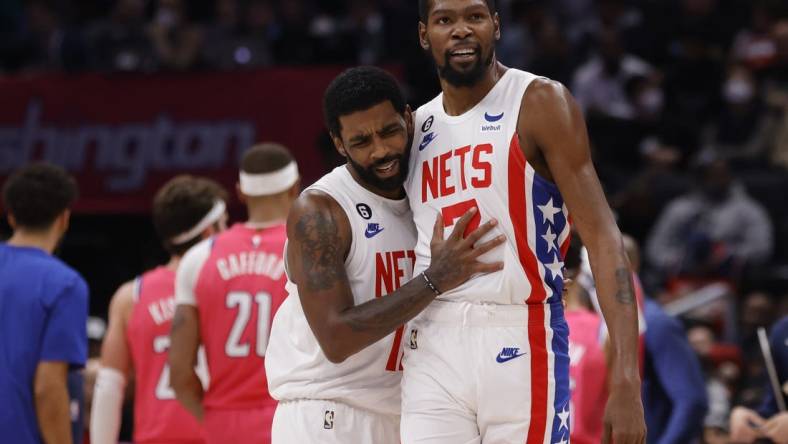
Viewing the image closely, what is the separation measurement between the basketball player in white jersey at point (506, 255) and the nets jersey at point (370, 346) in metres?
Answer: 0.26

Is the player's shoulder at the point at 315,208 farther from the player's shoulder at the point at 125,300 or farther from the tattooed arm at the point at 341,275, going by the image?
the player's shoulder at the point at 125,300

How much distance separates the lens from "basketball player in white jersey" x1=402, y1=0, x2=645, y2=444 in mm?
4039

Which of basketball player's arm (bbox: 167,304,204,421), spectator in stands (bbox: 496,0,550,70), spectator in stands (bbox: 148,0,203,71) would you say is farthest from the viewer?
spectator in stands (bbox: 496,0,550,70)

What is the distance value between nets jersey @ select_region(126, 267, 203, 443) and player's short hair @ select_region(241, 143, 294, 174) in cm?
92

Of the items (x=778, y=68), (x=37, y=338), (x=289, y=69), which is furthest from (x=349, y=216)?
(x=778, y=68)

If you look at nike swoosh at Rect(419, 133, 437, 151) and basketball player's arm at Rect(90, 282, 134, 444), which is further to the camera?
basketball player's arm at Rect(90, 282, 134, 444)

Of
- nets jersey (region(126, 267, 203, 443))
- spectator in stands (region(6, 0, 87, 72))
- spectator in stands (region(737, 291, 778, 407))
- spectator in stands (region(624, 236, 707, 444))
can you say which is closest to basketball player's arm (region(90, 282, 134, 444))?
nets jersey (region(126, 267, 203, 443))

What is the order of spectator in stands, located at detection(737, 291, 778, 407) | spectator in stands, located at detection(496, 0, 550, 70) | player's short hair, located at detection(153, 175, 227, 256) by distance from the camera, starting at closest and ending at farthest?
1. player's short hair, located at detection(153, 175, 227, 256)
2. spectator in stands, located at detection(737, 291, 778, 407)
3. spectator in stands, located at detection(496, 0, 550, 70)

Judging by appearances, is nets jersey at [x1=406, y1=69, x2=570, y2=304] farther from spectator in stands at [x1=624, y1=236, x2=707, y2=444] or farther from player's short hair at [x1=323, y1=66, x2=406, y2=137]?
spectator in stands at [x1=624, y1=236, x2=707, y2=444]

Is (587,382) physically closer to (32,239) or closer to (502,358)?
(502,358)

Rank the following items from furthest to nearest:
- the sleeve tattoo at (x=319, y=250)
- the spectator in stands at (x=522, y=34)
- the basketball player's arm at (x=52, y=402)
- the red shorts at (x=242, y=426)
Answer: the spectator in stands at (x=522, y=34) < the red shorts at (x=242, y=426) < the basketball player's arm at (x=52, y=402) < the sleeve tattoo at (x=319, y=250)

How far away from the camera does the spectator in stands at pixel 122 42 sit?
1320 cm

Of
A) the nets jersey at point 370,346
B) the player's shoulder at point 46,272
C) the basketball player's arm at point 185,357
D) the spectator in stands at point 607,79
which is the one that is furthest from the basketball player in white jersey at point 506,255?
the spectator in stands at point 607,79

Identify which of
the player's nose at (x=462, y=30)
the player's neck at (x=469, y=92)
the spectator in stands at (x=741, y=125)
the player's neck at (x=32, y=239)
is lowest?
the player's neck at (x=32, y=239)
